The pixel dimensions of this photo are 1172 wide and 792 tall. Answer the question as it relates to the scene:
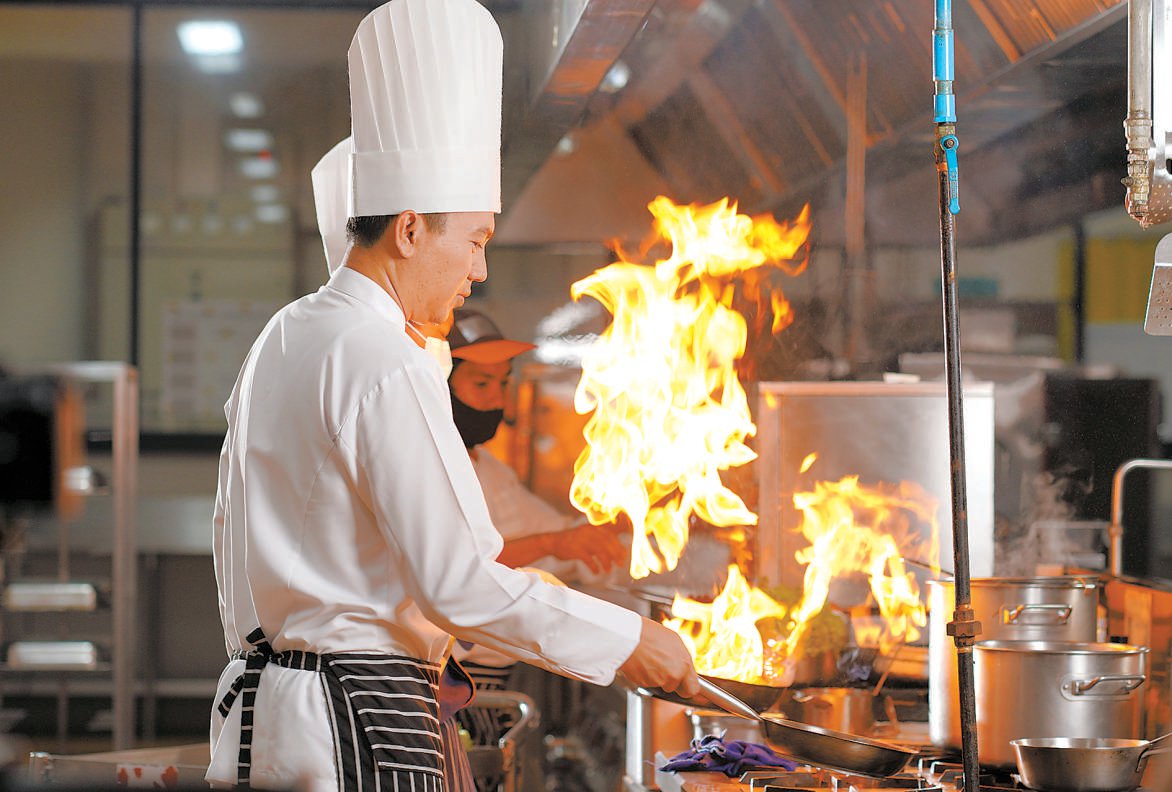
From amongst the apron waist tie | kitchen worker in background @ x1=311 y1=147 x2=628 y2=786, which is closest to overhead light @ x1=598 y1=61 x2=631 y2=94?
kitchen worker in background @ x1=311 y1=147 x2=628 y2=786

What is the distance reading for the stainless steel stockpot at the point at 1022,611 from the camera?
2004 mm

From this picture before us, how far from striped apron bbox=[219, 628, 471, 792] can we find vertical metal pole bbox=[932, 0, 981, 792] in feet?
2.13

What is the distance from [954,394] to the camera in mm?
1560

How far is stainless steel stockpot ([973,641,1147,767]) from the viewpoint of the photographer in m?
1.78

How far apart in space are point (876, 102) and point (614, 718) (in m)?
2.08

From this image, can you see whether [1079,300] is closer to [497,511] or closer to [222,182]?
[497,511]

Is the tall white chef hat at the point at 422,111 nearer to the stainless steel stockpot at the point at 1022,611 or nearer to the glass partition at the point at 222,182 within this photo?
the stainless steel stockpot at the point at 1022,611

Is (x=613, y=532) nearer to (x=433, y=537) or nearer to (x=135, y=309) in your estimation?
(x=433, y=537)

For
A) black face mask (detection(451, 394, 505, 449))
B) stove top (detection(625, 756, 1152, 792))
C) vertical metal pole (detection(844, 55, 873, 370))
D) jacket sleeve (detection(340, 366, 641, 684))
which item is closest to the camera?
jacket sleeve (detection(340, 366, 641, 684))

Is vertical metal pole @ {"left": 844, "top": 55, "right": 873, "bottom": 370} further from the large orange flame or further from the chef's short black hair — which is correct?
the chef's short black hair

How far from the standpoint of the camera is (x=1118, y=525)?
9.30 ft

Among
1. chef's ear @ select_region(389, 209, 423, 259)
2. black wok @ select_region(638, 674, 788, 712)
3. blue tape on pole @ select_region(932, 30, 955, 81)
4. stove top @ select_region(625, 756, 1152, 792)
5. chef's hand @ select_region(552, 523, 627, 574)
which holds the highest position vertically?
blue tape on pole @ select_region(932, 30, 955, 81)

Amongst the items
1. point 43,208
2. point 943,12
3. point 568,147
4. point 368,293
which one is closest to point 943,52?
point 943,12

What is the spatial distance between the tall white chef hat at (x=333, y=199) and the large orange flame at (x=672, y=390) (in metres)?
0.79
